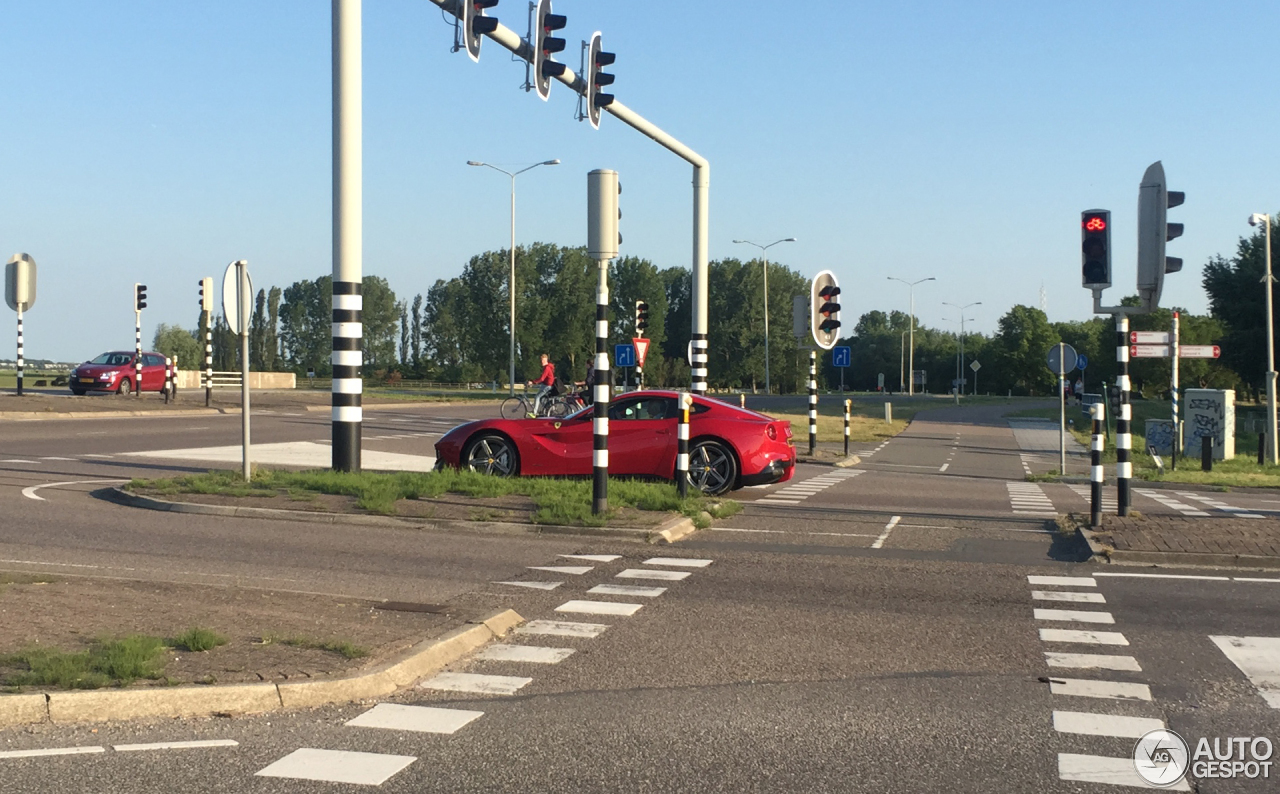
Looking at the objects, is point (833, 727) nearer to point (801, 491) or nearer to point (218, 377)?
point (801, 491)

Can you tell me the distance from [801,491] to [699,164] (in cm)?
539

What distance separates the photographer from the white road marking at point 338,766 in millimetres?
4781

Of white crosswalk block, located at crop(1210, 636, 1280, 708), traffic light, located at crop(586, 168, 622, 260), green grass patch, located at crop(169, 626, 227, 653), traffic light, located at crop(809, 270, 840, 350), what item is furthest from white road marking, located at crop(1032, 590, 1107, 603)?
traffic light, located at crop(809, 270, 840, 350)

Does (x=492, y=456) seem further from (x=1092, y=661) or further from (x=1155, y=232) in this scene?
(x=1092, y=661)

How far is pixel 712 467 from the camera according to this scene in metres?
16.4

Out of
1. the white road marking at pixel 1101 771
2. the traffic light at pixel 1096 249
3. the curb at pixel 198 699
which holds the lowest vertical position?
the white road marking at pixel 1101 771

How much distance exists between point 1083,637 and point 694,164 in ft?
41.4

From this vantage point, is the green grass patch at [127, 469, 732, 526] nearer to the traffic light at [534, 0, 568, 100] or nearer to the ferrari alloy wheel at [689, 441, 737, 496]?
the ferrari alloy wheel at [689, 441, 737, 496]

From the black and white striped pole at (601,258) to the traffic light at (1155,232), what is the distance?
5693 millimetres

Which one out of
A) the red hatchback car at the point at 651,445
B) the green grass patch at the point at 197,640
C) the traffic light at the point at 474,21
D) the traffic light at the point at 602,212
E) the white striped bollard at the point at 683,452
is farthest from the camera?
the red hatchback car at the point at 651,445

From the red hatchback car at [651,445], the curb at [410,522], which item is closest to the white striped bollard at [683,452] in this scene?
the red hatchback car at [651,445]

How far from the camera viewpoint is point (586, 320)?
103812 millimetres

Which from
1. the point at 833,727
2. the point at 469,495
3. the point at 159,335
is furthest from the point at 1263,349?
the point at 159,335

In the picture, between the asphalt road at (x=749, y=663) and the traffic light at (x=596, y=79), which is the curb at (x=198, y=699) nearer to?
the asphalt road at (x=749, y=663)
